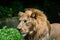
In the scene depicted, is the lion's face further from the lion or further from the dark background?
the dark background

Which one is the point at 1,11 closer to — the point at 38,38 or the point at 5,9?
the point at 5,9

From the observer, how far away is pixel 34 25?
27.5ft

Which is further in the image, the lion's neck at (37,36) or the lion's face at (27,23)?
the lion's neck at (37,36)

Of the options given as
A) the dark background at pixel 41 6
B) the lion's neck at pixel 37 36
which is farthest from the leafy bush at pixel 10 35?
the dark background at pixel 41 6

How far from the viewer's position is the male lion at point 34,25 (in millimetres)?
8367

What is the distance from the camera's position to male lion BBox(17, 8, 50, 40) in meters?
8.37

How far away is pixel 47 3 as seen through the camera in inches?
538

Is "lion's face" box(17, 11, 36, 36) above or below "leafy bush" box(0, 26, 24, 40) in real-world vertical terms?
above

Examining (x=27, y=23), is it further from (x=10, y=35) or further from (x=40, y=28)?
(x=10, y=35)

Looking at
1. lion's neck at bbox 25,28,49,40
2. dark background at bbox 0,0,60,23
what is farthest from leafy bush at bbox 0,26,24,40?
dark background at bbox 0,0,60,23

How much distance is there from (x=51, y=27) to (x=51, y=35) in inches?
9.1

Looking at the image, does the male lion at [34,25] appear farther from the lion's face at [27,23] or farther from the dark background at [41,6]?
the dark background at [41,6]

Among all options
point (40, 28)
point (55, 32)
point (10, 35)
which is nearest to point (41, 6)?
point (55, 32)

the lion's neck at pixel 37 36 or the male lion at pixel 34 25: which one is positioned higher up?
the male lion at pixel 34 25
